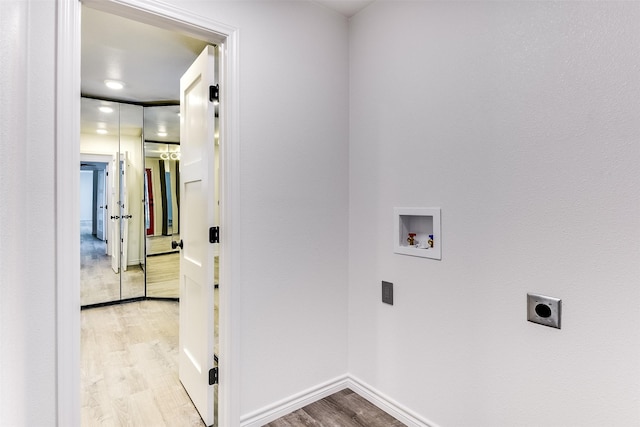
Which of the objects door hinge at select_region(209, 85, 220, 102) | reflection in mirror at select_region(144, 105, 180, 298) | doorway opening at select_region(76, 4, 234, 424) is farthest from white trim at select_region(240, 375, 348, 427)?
doorway opening at select_region(76, 4, 234, 424)

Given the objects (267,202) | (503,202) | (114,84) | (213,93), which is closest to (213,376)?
(267,202)

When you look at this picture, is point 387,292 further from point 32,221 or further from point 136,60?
point 136,60

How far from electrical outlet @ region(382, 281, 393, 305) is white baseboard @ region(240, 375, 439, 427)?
0.55m

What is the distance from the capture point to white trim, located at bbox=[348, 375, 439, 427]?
1747 mm

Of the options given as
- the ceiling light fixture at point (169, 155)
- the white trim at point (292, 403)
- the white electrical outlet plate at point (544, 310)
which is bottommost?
the white trim at point (292, 403)

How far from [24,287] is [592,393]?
203 cm

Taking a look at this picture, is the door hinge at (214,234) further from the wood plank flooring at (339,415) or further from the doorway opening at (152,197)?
the doorway opening at (152,197)

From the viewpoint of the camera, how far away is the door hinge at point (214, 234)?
174 centimetres

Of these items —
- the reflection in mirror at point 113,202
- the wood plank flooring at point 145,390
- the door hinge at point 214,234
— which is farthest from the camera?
the reflection in mirror at point 113,202

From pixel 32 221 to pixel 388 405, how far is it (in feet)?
6.24

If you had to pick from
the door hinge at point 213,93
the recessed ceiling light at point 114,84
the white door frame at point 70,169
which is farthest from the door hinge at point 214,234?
the recessed ceiling light at point 114,84

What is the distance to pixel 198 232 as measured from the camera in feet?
6.22

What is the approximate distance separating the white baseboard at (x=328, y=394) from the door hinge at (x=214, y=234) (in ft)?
3.03

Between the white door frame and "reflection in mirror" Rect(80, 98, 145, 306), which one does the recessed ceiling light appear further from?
the white door frame
